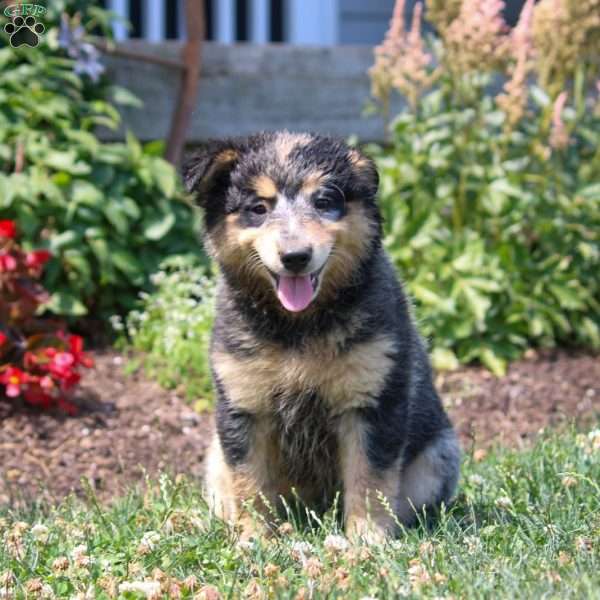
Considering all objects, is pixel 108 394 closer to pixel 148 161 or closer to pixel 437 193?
pixel 148 161

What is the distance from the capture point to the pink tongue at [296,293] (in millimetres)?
A: 3627

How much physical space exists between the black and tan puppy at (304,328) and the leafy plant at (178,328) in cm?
215

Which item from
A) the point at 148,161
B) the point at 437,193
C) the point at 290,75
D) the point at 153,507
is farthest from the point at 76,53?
the point at 153,507

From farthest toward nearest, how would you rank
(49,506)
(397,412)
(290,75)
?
(290,75)
(49,506)
(397,412)

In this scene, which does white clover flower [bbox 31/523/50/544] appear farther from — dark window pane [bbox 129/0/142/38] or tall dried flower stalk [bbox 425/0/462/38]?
dark window pane [bbox 129/0/142/38]

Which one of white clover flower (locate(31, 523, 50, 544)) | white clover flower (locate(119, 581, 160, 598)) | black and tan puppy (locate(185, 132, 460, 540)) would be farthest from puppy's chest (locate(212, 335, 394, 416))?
white clover flower (locate(119, 581, 160, 598))

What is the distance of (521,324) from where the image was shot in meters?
6.89

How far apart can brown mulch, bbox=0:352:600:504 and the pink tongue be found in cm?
127

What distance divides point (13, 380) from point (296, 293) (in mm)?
2392

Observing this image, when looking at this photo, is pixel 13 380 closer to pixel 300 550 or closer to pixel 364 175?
pixel 364 175

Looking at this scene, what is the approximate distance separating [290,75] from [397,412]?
16.5 ft

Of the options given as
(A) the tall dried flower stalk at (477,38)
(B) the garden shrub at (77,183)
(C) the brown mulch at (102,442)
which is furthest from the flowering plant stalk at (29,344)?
(A) the tall dried flower stalk at (477,38)

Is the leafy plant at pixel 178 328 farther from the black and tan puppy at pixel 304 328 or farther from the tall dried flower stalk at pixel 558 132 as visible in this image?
the tall dried flower stalk at pixel 558 132

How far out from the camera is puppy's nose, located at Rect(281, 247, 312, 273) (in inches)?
138
